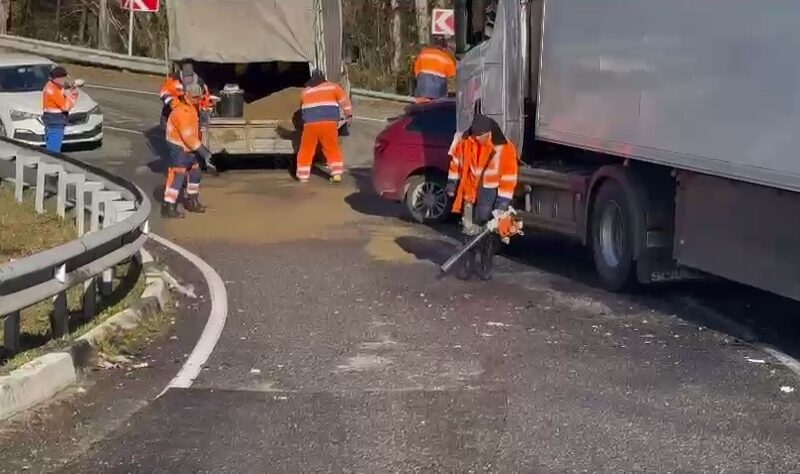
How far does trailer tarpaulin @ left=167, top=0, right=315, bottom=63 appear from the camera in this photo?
20.4m

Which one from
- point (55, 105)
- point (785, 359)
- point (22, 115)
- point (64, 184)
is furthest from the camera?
point (22, 115)

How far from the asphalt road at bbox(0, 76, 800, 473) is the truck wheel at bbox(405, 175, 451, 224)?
2.17 meters

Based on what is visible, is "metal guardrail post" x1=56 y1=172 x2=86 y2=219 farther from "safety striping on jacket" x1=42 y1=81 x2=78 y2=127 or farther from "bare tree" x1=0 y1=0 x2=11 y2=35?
"bare tree" x1=0 y1=0 x2=11 y2=35

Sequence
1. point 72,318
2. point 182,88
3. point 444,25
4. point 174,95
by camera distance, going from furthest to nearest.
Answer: point 444,25 → point 174,95 → point 182,88 → point 72,318

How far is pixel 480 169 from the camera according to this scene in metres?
11.9

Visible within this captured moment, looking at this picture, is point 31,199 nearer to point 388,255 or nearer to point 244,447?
point 388,255

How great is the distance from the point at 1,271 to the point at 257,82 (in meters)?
15.4

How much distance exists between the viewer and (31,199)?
16500 mm

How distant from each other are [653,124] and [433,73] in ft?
34.8

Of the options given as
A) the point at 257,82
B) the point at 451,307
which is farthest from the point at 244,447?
the point at 257,82

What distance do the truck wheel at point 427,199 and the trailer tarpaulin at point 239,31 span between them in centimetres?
557

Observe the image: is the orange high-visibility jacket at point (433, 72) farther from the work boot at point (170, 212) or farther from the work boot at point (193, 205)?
the work boot at point (170, 212)

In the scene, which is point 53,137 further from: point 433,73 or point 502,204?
point 502,204

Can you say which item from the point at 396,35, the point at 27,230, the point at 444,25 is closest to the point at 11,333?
the point at 27,230
